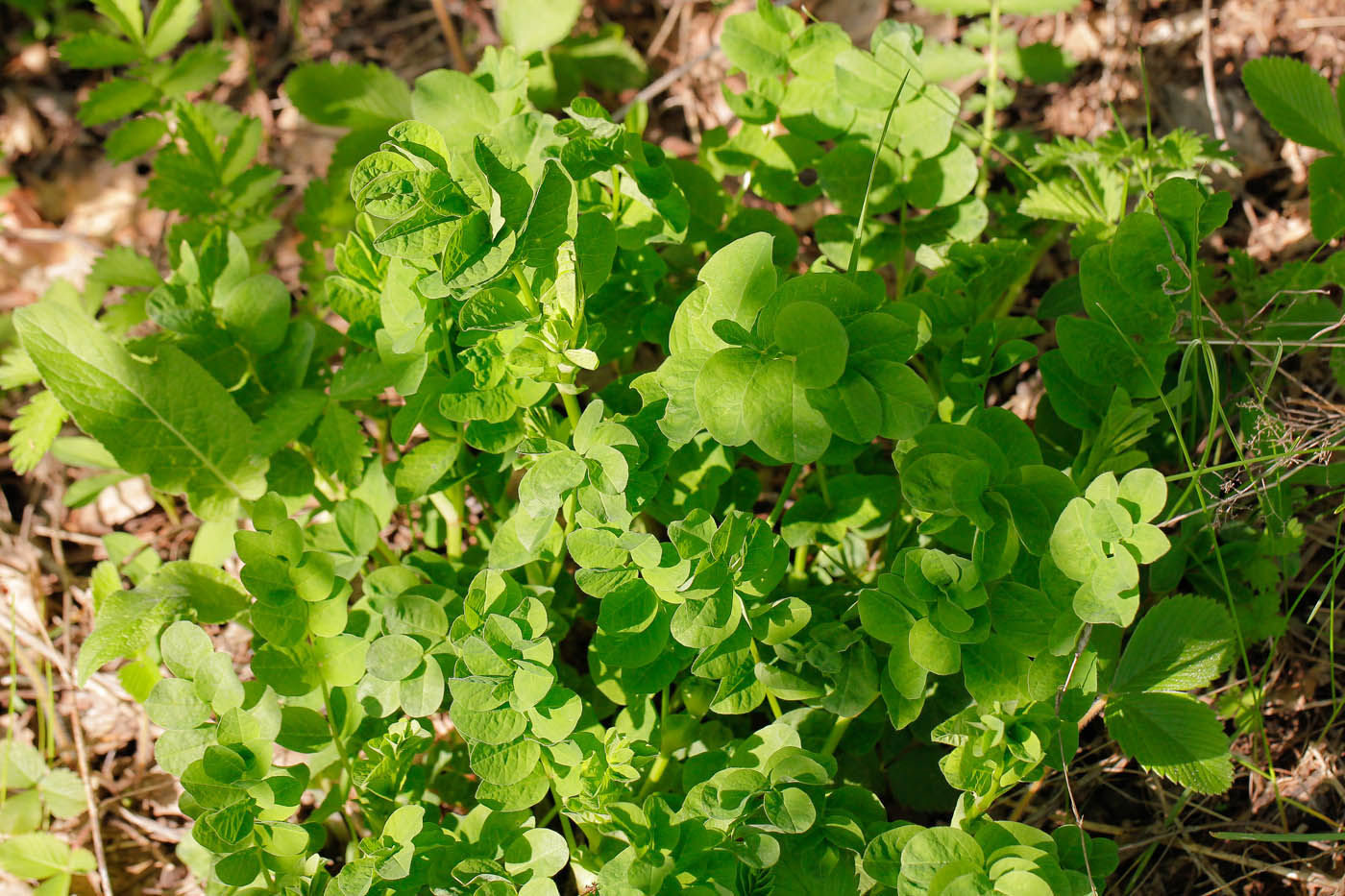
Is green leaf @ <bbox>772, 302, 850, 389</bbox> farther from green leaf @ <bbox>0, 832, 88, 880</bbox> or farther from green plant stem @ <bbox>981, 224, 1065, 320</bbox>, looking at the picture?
green leaf @ <bbox>0, 832, 88, 880</bbox>

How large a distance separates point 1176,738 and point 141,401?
1966mm

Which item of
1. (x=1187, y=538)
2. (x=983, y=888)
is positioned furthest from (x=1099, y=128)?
(x=983, y=888)

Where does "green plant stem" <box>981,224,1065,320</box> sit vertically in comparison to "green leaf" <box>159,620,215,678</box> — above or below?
above

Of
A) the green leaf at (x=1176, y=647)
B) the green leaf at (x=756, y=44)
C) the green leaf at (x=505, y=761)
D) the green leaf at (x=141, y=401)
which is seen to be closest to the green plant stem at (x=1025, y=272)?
the green leaf at (x=756, y=44)

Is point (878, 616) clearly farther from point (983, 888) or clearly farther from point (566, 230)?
point (566, 230)

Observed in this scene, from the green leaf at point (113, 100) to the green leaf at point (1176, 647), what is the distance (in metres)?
2.51

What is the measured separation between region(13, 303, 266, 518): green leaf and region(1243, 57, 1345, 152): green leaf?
2.15 meters

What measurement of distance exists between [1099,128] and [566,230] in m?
2.08

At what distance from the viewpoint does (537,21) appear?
8.16ft

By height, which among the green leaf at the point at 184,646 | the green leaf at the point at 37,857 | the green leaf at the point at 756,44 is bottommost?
the green leaf at the point at 37,857

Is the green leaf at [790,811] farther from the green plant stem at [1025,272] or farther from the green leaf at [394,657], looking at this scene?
the green plant stem at [1025,272]

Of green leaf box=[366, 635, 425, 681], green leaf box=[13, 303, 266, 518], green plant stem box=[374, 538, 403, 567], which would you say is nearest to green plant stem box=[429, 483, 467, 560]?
green plant stem box=[374, 538, 403, 567]

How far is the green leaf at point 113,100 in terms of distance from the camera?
245 centimetres

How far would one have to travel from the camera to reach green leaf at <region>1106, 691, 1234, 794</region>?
1621 mm
